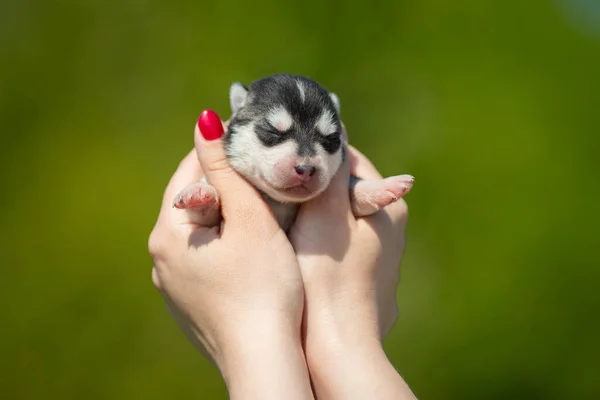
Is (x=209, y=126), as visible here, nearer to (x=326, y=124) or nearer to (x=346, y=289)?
(x=326, y=124)

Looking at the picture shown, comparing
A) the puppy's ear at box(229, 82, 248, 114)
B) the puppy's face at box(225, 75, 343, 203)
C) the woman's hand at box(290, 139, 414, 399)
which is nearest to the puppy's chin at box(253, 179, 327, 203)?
the puppy's face at box(225, 75, 343, 203)

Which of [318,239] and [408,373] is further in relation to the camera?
[408,373]

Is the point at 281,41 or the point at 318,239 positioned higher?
the point at 281,41

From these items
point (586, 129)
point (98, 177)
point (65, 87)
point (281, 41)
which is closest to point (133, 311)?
point (98, 177)

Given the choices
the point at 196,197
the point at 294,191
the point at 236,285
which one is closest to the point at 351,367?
the point at 236,285

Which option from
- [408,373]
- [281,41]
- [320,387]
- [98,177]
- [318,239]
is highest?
[281,41]

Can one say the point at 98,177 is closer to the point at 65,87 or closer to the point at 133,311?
the point at 65,87
